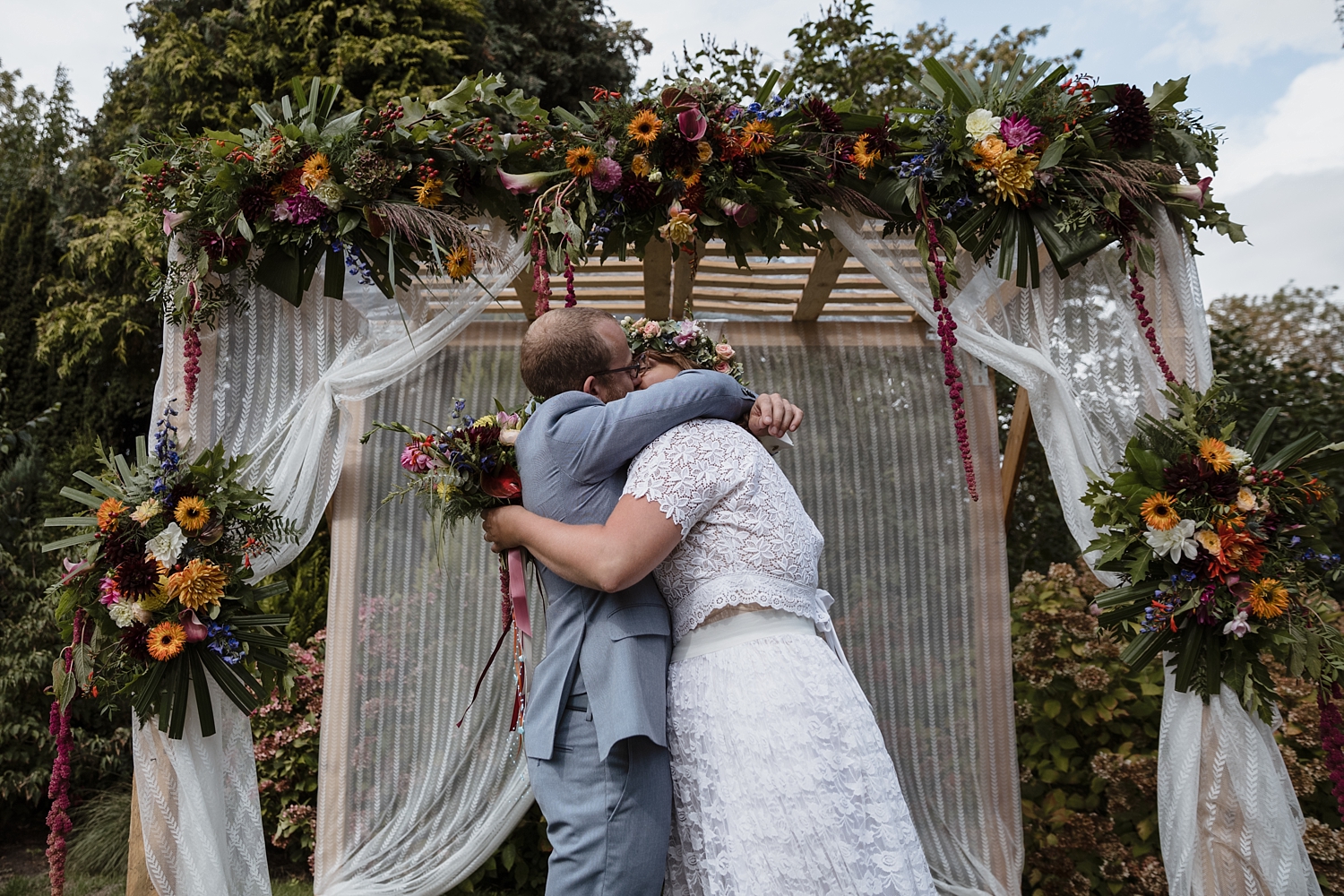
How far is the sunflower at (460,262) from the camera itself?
286 centimetres

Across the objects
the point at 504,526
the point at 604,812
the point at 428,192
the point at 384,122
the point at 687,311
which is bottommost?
the point at 604,812

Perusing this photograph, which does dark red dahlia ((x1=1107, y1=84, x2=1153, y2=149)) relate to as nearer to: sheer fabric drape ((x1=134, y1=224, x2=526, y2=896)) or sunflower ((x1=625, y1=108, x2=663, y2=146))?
sunflower ((x1=625, y1=108, x2=663, y2=146))

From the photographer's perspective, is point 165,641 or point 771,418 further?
point 165,641

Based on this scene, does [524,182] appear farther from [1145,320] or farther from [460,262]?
[1145,320]

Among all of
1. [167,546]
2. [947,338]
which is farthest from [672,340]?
[167,546]

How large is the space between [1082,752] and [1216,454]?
2081mm

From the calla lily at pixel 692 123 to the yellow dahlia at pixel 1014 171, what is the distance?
888mm

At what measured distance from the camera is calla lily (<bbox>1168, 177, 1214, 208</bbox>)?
9.37 ft

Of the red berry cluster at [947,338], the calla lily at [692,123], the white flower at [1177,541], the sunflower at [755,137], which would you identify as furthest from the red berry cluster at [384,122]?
the white flower at [1177,541]

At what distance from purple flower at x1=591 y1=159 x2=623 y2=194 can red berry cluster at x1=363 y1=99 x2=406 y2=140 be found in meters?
0.61

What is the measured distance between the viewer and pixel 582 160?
284cm

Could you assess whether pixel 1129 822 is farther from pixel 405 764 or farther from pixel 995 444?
pixel 405 764

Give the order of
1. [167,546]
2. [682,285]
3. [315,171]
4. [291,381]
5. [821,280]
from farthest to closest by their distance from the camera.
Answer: [682,285] → [821,280] → [291,381] → [315,171] → [167,546]

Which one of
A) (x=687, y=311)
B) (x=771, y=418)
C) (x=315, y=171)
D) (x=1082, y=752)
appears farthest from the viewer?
(x=1082, y=752)
